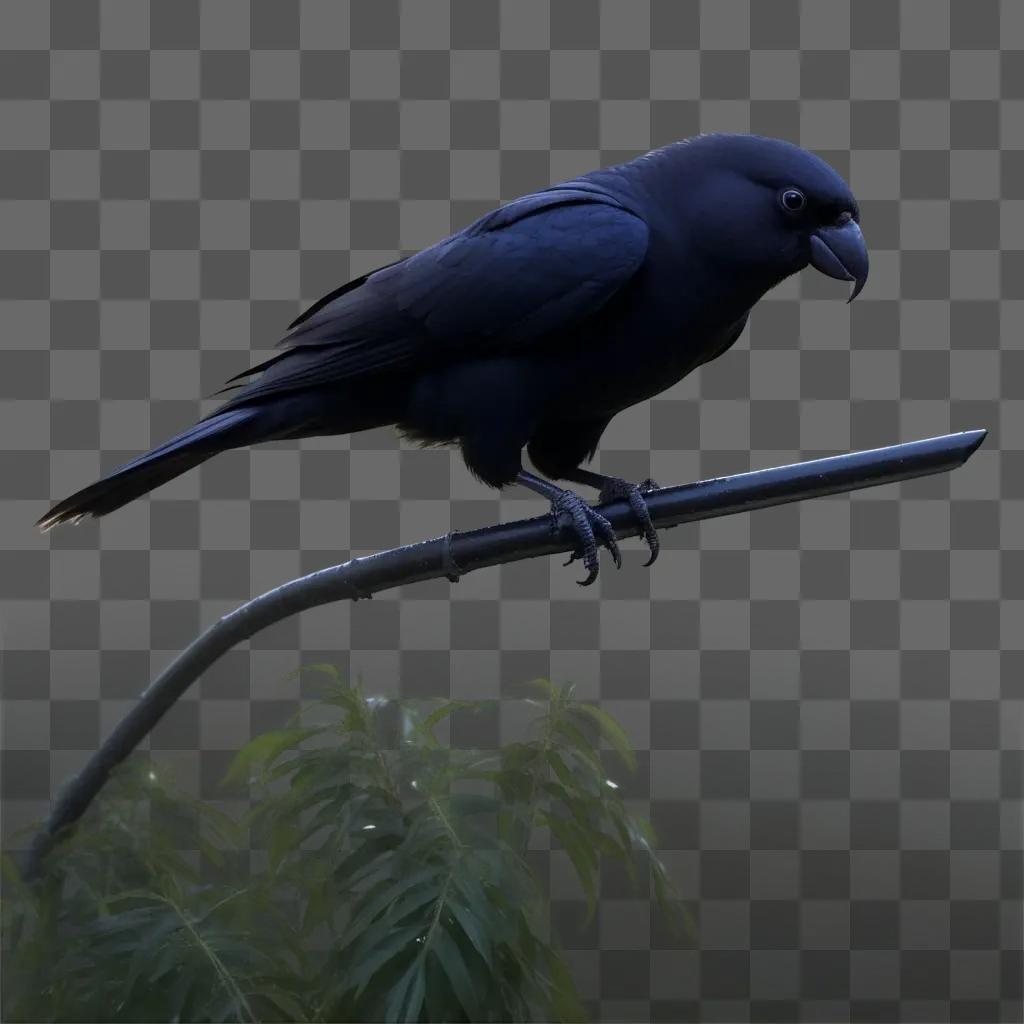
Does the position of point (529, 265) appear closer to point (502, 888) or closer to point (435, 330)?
point (435, 330)

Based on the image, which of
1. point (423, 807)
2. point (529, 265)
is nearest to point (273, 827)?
point (423, 807)

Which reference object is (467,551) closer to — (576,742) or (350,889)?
(576,742)

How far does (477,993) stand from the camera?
156 cm

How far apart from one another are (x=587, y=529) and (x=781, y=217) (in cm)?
57

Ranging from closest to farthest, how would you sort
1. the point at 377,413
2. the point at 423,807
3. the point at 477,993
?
the point at 477,993 < the point at 423,807 < the point at 377,413

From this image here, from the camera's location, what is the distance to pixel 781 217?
6.15 feet

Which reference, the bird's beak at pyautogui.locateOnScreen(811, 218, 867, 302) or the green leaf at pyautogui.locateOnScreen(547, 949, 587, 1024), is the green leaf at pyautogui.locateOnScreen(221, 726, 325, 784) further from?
the bird's beak at pyautogui.locateOnScreen(811, 218, 867, 302)

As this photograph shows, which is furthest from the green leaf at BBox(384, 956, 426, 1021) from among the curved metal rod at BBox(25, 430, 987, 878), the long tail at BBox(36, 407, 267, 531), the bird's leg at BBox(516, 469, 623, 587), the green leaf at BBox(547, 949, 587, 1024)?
the long tail at BBox(36, 407, 267, 531)

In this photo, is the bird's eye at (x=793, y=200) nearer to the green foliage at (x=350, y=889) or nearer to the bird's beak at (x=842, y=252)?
the bird's beak at (x=842, y=252)

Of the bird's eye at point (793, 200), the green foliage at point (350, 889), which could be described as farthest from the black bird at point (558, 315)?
the green foliage at point (350, 889)

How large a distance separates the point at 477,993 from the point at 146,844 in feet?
2.11

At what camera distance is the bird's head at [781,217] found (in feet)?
6.07

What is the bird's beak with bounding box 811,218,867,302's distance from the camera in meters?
1.84

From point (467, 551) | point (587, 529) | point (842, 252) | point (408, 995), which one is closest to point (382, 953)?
point (408, 995)
